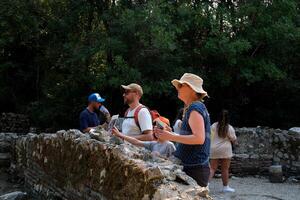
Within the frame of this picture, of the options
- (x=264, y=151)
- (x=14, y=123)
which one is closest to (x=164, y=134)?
(x=264, y=151)

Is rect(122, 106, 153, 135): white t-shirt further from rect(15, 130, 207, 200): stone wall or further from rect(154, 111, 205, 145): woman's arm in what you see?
rect(154, 111, 205, 145): woman's arm

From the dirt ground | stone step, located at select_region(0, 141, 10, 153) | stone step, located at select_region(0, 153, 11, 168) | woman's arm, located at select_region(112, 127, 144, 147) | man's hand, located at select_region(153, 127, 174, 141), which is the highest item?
man's hand, located at select_region(153, 127, 174, 141)

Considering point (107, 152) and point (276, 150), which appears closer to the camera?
point (107, 152)

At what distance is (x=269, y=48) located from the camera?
16516mm

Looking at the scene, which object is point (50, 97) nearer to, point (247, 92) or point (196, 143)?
point (247, 92)

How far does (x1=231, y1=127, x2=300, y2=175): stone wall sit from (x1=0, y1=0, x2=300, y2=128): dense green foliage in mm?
3913

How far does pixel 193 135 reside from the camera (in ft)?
13.7

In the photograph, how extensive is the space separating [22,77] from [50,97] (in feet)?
12.4

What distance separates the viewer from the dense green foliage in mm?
14766

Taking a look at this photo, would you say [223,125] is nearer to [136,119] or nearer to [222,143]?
[222,143]

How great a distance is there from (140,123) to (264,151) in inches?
265

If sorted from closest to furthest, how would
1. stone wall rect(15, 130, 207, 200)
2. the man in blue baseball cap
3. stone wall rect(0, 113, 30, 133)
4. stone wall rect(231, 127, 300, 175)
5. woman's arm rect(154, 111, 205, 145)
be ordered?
stone wall rect(15, 130, 207, 200) → woman's arm rect(154, 111, 205, 145) → the man in blue baseball cap → stone wall rect(231, 127, 300, 175) → stone wall rect(0, 113, 30, 133)

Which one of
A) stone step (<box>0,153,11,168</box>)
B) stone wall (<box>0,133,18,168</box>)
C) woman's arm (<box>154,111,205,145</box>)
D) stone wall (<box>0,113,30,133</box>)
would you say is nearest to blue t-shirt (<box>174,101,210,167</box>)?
woman's arm (<box>154,111,205,145</box>)

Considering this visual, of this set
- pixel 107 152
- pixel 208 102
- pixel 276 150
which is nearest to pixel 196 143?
pixel 107 152
